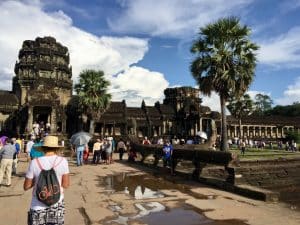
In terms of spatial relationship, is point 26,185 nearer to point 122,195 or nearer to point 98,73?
point 122,195

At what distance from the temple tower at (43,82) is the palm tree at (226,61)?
24.8m

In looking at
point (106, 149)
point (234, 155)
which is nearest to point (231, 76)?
point (106, 149)

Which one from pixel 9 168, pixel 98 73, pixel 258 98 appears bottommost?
pixel 9 168

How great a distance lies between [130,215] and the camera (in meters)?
6.80

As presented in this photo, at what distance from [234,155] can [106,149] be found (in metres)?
9.66

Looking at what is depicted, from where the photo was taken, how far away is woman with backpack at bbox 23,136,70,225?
389 cm

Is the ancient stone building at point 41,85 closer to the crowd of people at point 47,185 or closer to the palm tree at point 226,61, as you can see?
the palm tree at point 226,61

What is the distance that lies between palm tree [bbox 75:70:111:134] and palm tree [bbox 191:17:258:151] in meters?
16.9

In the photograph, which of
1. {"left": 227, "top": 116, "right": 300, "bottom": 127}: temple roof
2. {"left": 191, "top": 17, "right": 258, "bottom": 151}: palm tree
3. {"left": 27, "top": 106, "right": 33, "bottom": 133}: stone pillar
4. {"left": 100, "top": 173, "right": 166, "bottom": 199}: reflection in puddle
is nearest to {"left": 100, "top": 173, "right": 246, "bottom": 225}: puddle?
{"left": 100, "top": 173, "right": 166, "bottom": 199}: reflection in puddle

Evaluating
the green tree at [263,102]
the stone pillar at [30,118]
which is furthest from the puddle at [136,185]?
the green tree at [263,102]

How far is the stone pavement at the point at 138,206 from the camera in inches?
254

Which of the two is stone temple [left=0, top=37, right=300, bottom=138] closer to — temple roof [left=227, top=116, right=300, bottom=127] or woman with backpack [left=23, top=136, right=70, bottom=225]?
temple roof [left=227, top=116, right=300, bottom=127]

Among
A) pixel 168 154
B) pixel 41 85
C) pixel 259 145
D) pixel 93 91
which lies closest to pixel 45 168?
pixel 168 154

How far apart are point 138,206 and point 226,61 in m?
18.3
